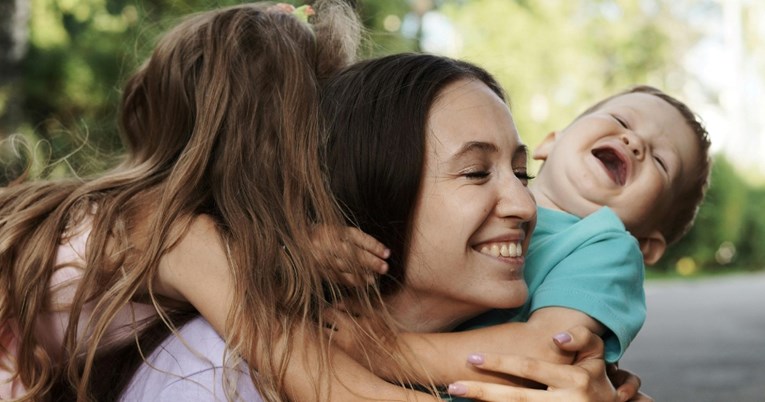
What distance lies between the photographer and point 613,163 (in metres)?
2.86

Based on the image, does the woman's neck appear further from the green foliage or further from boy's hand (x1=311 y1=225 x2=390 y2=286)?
the green foliage

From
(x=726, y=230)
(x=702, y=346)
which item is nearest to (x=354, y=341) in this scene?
(x=702, y=346)

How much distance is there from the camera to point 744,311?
9.88 m

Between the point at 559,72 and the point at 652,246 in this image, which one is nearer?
the point at 652,246

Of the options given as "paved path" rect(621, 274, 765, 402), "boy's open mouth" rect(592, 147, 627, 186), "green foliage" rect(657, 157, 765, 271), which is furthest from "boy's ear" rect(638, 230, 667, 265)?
"green foliage" rect(657, 157, 765, 271)

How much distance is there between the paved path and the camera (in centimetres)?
605

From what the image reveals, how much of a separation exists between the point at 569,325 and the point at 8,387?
1.30 metres

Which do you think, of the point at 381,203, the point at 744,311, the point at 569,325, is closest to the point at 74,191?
the point at 381,203

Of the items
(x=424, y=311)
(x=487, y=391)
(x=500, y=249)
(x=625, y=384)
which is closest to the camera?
(x=487, y=391)

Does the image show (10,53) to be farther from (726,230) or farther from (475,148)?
(726,230)

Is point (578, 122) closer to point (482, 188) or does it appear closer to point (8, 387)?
point (482, 188)

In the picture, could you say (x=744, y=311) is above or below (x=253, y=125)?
below

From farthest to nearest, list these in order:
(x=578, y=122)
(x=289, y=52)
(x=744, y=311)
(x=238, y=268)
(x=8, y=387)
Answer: (x=744, y=311) < (x=578, y=122) < (x=289, y=52) < (x=8, y=387) < (x=238, y=268)

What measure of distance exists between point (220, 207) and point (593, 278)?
892 mm
